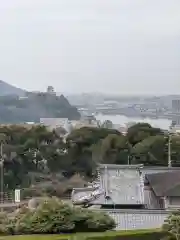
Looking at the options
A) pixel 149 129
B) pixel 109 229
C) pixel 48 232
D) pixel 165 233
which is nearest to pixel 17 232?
pixel 48 232

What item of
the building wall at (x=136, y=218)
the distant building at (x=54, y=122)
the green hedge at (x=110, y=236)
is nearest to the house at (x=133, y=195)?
the building wall at (x=136, y=218)

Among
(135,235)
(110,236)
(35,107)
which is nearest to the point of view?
(110,236)

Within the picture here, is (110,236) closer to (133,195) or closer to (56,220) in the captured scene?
(56,220)

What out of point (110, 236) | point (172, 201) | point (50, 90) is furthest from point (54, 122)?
point (110, 236)

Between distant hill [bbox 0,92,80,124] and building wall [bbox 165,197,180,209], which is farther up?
distant hill [bbox 0,92,80,124]

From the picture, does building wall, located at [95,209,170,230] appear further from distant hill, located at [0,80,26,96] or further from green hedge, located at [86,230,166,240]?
distant hill, located at [0,80,26,96]

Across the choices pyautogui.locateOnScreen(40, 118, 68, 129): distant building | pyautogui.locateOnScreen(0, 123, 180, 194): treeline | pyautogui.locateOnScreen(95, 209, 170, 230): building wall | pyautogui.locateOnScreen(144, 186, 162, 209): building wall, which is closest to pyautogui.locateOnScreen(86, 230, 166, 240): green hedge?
pyautogui.locateOnScreen(95, 209, 170, 230): building wall
